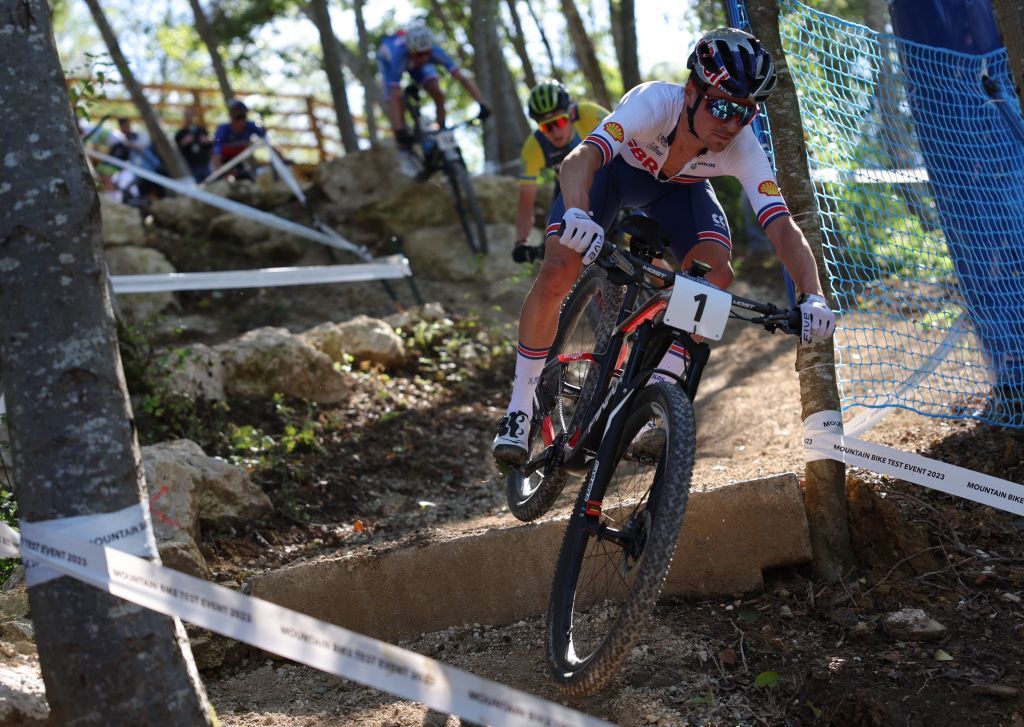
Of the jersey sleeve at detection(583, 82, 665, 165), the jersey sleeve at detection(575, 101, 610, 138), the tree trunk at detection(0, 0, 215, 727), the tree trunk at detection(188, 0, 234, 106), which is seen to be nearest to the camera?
the tree trunk at detection(0, 0, 215, 727)

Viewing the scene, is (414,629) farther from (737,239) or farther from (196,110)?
(196,110)

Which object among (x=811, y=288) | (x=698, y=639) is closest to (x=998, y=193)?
(x=811, y=288)

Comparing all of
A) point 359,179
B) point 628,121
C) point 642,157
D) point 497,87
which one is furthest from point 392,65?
point 628,121

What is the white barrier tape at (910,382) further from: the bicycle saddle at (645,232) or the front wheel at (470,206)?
the front wheel at (470,206)

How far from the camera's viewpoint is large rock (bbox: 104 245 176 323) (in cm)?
929

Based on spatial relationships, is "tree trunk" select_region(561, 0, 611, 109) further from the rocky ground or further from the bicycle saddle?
the bicycle saddle

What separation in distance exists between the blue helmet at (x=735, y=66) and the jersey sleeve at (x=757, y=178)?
328mm

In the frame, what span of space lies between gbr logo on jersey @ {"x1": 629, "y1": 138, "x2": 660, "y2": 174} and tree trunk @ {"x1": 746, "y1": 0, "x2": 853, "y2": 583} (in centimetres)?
58

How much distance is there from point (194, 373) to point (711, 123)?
399 cm

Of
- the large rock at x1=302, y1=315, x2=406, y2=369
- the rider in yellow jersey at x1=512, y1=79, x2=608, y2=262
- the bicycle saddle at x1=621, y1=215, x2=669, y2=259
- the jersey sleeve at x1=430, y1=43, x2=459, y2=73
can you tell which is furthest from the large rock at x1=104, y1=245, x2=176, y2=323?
the bicycle saddle at x1=621, y1=215, x2=669, y2=259

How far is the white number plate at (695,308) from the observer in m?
3.08

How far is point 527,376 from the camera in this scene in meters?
4.18

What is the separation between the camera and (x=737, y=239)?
524 inches

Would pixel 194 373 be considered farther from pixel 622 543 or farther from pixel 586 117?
pixel 622 543
